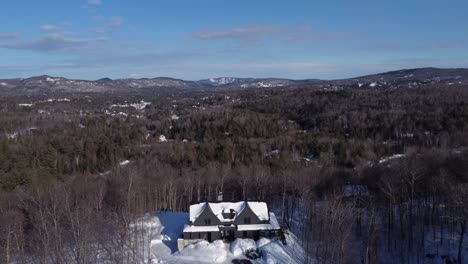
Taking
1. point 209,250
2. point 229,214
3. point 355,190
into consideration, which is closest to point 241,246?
point 209,250

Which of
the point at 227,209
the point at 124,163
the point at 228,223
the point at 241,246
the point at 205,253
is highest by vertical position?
the point at 227,209

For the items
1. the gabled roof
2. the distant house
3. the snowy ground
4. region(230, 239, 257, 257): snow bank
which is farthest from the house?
the distant house

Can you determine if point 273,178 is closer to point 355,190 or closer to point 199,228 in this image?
point 355,190

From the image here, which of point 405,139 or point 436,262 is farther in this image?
point 405,139

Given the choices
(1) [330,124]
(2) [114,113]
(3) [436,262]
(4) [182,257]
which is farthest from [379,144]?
(2) [114,113]

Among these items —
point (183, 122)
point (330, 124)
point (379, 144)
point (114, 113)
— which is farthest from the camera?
point (114, 113)

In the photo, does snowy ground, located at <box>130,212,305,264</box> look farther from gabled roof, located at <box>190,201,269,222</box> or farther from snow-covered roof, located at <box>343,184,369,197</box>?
snow-covered roof, located at <box>343,184,369,197</box>

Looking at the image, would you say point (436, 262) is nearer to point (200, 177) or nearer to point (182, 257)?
point (182, 257)
